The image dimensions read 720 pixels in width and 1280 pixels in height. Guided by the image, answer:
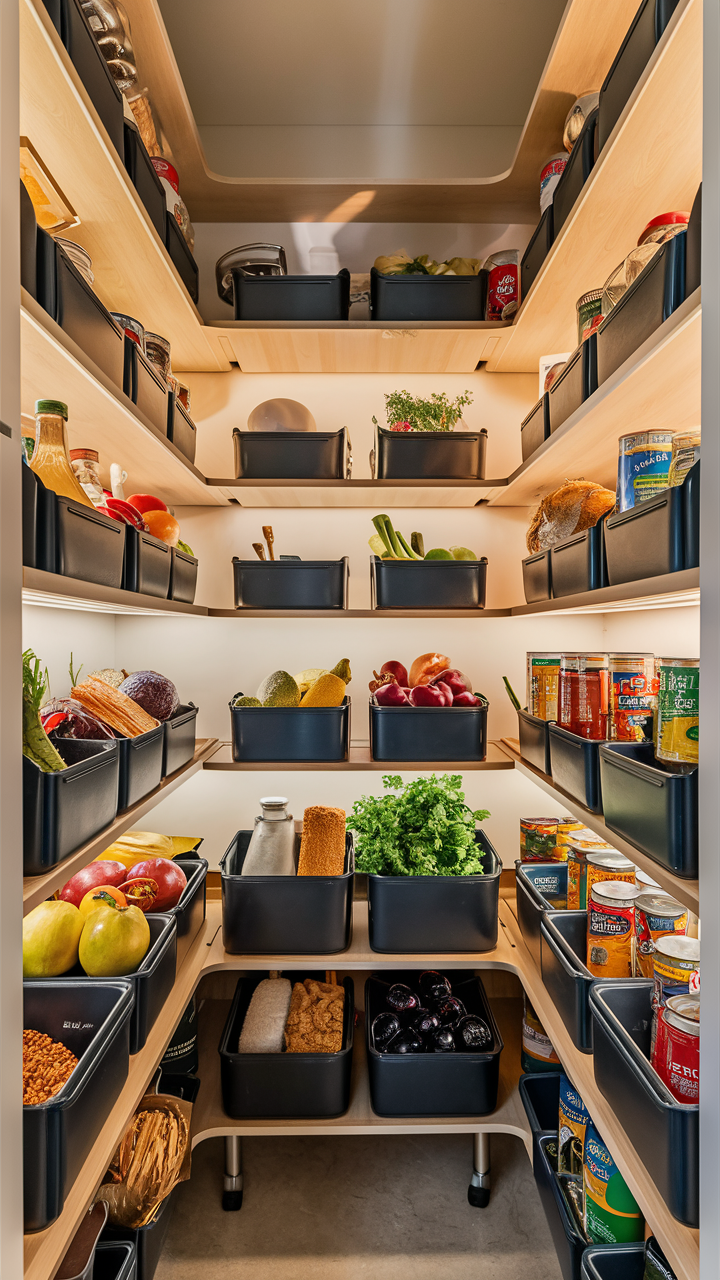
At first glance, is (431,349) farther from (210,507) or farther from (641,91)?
(641,91)

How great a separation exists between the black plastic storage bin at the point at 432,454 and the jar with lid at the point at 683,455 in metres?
0.90

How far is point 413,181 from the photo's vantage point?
1987mm

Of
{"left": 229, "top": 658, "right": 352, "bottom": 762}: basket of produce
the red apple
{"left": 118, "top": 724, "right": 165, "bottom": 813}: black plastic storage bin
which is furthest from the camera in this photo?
the red apple

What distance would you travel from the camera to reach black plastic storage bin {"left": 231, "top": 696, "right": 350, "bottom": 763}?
1814mm

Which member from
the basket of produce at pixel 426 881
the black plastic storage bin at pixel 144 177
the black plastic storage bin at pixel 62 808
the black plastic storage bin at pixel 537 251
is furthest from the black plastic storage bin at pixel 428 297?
the black plastic storage bin at pixel 62 808

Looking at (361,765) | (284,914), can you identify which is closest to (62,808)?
(284,914)

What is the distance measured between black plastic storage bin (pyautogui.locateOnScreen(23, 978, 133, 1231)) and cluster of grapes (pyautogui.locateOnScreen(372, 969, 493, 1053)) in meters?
0.75

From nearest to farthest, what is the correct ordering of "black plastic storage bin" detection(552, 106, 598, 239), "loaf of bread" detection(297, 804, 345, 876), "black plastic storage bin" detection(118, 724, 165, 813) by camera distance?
1. "black plastic storage bin" detection(118, 724, 165, 813)
2. "black plastic storage bin" detection(552, 106, 598, 239)
3. "loaf of bread" detection(297, 804, 345, 876)

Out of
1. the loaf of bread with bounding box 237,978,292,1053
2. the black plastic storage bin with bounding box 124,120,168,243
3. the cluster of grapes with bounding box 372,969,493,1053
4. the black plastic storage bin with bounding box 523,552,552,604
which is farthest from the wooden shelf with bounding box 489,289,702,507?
the loaf of bread with bounding box 237,978,292,1053

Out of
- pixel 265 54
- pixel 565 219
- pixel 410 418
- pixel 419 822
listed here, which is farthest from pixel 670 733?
pixel 265 54

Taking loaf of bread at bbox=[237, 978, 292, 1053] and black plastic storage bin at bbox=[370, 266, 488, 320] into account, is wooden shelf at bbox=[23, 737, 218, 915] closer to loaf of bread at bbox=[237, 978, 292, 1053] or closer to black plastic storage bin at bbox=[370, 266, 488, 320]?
loaf of bread at bbox=[237, 978, 292, 1053]

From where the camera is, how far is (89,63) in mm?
1074

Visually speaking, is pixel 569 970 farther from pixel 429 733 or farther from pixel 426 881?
pixel 429 733

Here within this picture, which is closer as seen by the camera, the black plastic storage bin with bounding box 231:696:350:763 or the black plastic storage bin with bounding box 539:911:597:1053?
the black plastic storage bin with bounding box 539:911:597:1053
